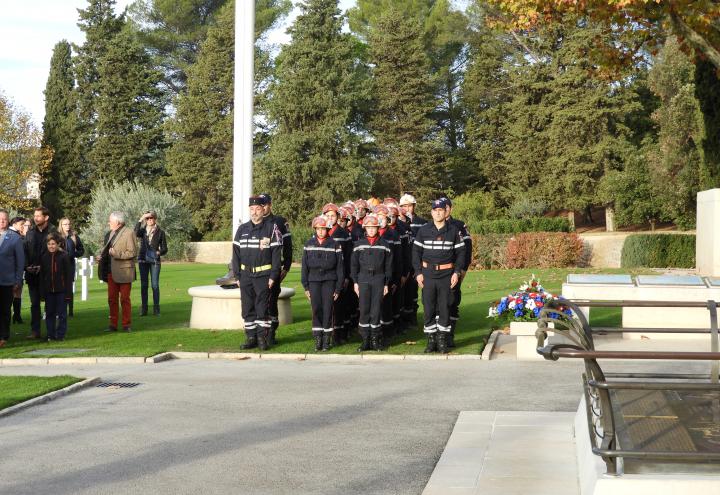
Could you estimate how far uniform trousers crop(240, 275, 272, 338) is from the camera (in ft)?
46.1

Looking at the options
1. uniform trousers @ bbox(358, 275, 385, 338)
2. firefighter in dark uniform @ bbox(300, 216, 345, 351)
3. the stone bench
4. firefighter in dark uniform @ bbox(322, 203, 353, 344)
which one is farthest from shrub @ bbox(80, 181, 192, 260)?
uniform trousers @ bbox(358, 275, 385, 338)

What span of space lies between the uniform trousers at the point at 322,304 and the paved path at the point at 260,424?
1255mm

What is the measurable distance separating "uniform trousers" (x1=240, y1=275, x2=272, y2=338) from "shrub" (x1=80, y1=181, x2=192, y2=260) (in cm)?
3843

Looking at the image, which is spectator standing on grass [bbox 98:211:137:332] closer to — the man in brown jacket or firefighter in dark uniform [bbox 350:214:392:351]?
the man in brown jacket

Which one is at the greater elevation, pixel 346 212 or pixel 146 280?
pixel 346 212

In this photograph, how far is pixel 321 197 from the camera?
5541cm

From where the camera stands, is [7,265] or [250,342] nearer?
[250,342]

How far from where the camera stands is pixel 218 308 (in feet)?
53.8

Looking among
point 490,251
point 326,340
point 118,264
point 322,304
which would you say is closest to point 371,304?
point 322,304

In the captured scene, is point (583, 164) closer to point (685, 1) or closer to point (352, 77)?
point (352, 77)

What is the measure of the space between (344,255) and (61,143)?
54.1 m

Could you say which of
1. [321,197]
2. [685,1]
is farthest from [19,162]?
[685,1]

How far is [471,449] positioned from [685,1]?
12603 mm

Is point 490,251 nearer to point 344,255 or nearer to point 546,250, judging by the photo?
point 546,250
